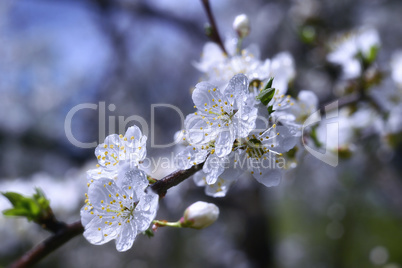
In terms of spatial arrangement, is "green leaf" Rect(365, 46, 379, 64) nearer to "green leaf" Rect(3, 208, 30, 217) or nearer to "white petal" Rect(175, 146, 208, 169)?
"white petal" Rect(175, 146, 208, 169)

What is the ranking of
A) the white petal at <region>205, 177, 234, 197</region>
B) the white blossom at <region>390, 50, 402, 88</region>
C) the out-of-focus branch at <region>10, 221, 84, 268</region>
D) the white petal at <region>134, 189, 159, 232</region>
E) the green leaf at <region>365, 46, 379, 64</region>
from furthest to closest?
1. the white blossom at <region>390, 50, 402, 88</region>
2. the green leaf at <region>365, 46, 379, 64</region>
3. the white petal at <region>205, 177, 234, 197</region>
4. the out-of-focus branch at <region>10, 221, 84, 268</region>
5. the white petal at <region>134, 189, 159, 232</region>

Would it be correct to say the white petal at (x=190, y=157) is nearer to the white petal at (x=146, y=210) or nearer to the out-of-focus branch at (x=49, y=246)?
the white petal at (x=146, y=210)

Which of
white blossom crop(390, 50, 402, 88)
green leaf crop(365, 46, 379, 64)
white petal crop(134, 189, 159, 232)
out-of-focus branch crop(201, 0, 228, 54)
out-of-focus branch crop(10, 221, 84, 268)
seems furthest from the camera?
white blossom crop(390, 50, 402, 88)

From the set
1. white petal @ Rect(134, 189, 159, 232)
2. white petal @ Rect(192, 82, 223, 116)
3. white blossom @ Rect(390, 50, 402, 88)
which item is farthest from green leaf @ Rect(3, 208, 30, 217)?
white blossom @ Rect(390, 50, 402, 88)

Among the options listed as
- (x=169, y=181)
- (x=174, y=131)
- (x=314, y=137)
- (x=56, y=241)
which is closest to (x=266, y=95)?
(x=169, y=181)

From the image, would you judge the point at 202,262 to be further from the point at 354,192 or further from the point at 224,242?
the point at 354,192

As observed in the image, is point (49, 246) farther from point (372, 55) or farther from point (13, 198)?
point (372, 55)

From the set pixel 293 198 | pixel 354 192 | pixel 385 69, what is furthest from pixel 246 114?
pixel 293 198
